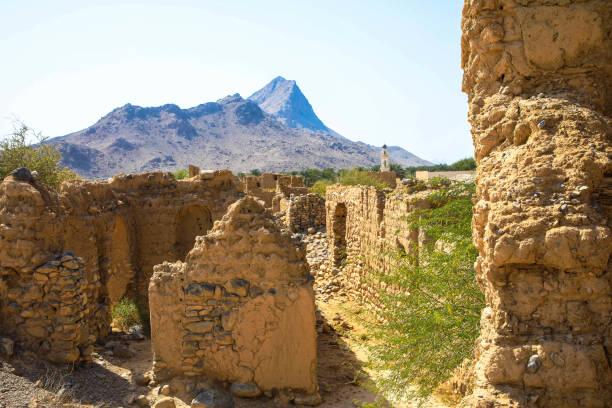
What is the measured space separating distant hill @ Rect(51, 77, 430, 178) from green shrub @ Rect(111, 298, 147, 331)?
268ft

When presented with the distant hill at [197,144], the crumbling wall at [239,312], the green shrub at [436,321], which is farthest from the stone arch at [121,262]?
the distant hill at [197,144]

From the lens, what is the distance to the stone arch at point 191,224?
11.2 meters

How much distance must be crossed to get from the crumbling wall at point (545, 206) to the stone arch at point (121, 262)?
29.1 feet

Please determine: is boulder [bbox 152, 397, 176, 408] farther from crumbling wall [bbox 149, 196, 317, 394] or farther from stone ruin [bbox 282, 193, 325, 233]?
stone ruin [bbox 282, 193, 325, 233]

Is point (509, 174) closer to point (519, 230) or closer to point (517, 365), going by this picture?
point (519, 230)

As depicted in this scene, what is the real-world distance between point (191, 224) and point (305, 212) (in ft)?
23.1

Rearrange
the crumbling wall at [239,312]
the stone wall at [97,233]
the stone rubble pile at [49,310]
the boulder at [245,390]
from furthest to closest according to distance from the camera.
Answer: the stone wall at [97,233] → the stone rubble pile at [49,310] → the crumbling wall at [239,312] → the boulder at [245,390]

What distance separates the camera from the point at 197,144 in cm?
11694

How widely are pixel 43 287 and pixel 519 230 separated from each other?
6062 mm

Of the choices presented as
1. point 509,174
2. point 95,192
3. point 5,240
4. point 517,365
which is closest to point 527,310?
point 517,365

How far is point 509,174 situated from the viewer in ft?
10.7

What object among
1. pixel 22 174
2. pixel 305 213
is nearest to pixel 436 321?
pixel 22 174

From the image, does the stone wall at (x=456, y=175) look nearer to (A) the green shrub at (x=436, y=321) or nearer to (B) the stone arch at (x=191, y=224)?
(A) the green shrub at (x=436, y=321)

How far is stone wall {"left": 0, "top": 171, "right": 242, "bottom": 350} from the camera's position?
20.0ft
